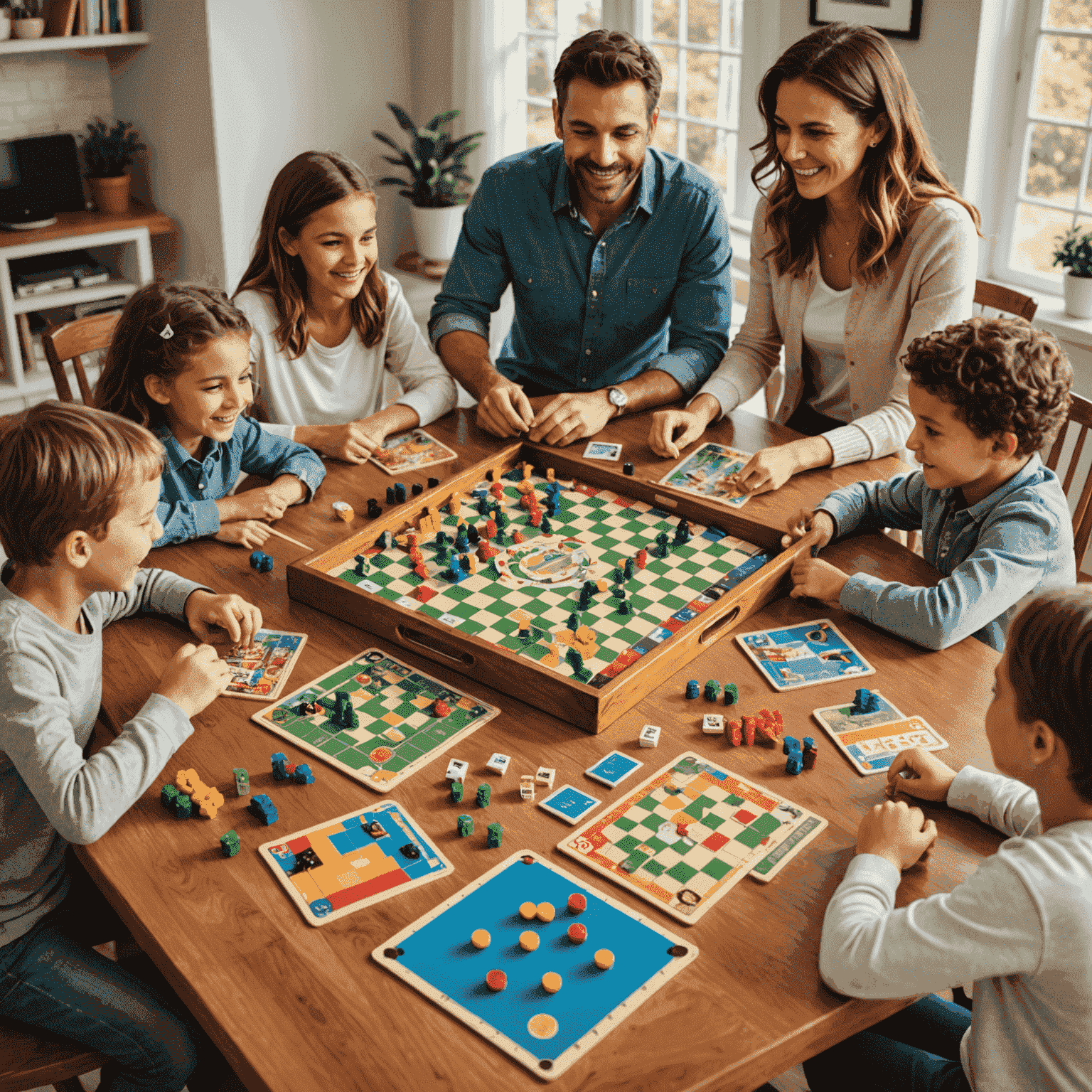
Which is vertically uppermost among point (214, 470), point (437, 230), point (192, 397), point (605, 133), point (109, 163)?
point (605, 133)

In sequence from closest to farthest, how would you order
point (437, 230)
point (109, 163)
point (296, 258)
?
point (296, 258) < point (109, 163) < point (437, 230)

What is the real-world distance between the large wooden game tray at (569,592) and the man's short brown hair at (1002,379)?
0.34 metres

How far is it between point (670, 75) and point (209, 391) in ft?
9.60

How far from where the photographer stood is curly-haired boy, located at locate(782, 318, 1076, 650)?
1.64 m

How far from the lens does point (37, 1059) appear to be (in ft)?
4.54

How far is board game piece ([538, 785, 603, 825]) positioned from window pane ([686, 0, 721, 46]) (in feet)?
11.3

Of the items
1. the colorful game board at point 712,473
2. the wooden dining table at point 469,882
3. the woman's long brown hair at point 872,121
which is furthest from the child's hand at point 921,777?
the woman's long brown hair at point 872,121

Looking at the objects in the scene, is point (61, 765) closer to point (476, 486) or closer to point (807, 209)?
point (476, 486)

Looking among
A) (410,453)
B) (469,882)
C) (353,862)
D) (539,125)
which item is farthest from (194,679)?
(539,125)

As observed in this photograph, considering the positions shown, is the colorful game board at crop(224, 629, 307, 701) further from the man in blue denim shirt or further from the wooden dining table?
the man in blue denim shirt

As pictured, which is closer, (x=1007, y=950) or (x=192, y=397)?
(x=1007, y=950)

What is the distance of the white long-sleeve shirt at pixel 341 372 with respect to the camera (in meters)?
2.41

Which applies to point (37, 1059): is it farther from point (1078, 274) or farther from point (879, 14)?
point (879, 14)

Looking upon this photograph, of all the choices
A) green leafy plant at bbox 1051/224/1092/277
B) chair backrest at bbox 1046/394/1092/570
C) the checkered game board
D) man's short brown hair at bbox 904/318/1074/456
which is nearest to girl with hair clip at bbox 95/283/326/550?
the checkered game board
